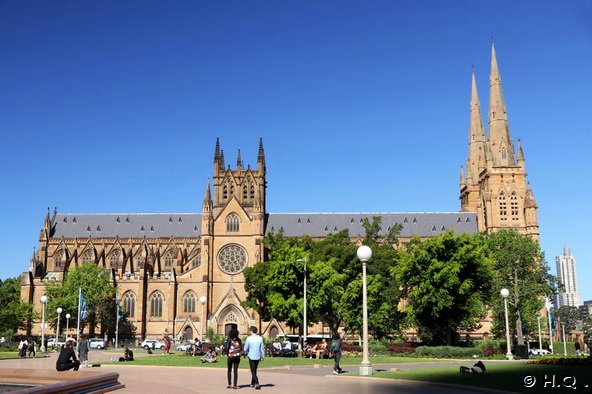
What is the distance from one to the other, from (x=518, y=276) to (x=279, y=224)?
46.4 m

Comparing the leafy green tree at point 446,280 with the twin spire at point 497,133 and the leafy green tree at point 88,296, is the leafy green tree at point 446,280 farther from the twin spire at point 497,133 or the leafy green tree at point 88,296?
the leafy green tree at point 88,296

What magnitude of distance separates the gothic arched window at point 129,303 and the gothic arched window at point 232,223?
18651 millimetres

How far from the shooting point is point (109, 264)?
Result: 10381cm

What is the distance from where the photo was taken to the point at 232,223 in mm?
93125

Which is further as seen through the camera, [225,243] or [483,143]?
[483,143]

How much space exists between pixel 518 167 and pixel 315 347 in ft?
228

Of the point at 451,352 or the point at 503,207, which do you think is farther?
the point at 503,207

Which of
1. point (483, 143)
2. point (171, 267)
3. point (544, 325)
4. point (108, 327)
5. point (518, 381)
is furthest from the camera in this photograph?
point (483, 143)

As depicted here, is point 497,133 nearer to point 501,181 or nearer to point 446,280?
point 501,181

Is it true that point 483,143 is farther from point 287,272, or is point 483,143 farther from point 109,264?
point 109,264

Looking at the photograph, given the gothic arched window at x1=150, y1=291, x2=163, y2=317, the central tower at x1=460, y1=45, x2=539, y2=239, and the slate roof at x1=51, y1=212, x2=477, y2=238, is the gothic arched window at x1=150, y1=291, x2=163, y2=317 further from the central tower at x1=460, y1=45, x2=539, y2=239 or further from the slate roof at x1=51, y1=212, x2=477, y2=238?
the central tower at x1=460, y1=45, x2=539, y2=239

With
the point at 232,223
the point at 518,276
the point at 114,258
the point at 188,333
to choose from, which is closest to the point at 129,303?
the point at 188,333

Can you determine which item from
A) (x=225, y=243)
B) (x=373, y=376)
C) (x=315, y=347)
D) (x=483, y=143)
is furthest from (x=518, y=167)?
(x=373, y=376)

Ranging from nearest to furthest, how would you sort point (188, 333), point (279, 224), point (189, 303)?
point (188, 333) → point (189, 303) → point (279, 224)
